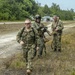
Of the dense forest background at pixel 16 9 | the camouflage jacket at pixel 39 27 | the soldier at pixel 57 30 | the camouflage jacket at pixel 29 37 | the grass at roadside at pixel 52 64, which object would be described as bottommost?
the dense forest background at pixel 16 9

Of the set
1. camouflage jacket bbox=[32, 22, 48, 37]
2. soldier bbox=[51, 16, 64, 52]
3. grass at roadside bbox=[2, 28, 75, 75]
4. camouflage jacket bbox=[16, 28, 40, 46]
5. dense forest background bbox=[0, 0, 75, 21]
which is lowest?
dense forest background bbox=[0, 0, 75, 21]

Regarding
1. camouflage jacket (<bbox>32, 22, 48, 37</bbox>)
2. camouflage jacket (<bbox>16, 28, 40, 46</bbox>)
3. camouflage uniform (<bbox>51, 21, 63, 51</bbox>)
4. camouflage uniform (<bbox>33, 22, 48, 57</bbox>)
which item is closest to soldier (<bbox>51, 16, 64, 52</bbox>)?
camouflage uniform (<bbox>51, 21, 63, 51</bbox>)

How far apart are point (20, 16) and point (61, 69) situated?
70778 millimetres

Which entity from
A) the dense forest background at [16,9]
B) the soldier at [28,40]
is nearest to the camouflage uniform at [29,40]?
the soldier at [28,40]

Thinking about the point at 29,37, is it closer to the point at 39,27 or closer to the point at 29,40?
the point at 29,40

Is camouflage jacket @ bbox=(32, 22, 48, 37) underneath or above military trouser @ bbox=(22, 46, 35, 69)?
above

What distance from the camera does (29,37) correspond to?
1108 centimetres

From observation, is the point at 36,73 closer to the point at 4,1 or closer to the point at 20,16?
the point at 4,1

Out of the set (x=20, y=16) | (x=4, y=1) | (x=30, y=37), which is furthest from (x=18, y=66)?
(x=20, y=16)

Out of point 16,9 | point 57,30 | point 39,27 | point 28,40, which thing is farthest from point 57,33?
point 16,9

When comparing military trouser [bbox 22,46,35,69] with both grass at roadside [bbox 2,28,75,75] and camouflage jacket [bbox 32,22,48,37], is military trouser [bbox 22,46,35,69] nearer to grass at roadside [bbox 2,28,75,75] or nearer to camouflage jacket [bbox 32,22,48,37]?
grass at roadside [bbox 2,28,75,75]

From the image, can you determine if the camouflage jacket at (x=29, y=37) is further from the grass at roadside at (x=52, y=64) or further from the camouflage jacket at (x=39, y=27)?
the camouflage jacket at (x=39, y=27)

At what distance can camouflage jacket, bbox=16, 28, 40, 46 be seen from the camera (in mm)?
11023

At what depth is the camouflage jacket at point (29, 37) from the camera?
1102cm
